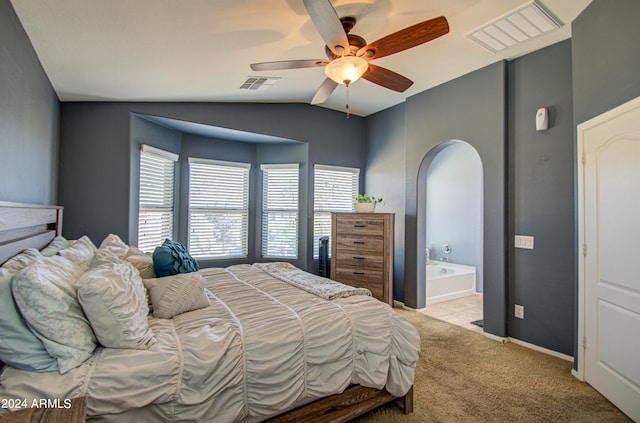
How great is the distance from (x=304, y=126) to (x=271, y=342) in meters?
3.55

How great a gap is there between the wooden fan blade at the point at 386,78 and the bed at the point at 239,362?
1699 millimetres

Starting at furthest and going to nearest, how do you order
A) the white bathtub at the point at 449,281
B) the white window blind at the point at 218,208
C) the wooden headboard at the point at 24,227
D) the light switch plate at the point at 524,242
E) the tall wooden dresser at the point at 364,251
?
the white bathtub at the point at 449,281
the white window blind at the point at 218,208
the tall wooden dresser at the point at 364,251
the light switch plate at the point at 524,242
the wooden headboard at the point at 24,227

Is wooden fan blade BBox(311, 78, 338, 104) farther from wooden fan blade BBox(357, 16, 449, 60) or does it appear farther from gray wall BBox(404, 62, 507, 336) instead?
gray wall BBox(404, 62, 507, 336)

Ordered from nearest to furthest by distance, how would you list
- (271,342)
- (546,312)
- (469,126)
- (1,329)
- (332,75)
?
(1,329), (271,342), (332,75), (546,312), (469,126)

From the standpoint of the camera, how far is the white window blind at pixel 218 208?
14.4 feet

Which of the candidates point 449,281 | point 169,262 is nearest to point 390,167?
point 449,281

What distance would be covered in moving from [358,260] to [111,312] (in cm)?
319

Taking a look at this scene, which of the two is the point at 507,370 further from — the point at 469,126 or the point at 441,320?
the point at 469,126

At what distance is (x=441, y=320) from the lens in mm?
3805

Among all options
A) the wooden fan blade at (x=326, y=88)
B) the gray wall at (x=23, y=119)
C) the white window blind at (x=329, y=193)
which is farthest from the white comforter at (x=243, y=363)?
the white window blind at (x=329, y=193)

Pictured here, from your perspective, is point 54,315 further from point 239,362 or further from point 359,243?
point 359,243

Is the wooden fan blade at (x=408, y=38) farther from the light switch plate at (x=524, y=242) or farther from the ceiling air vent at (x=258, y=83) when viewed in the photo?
the light switch plate at (x=524, y=242)

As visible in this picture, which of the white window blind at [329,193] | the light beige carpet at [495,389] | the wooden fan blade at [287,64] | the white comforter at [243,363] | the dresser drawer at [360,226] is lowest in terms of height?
the light beige carpet at [495,389]

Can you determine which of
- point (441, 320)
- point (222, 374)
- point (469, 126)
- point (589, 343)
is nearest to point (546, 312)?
point (589, 343)
